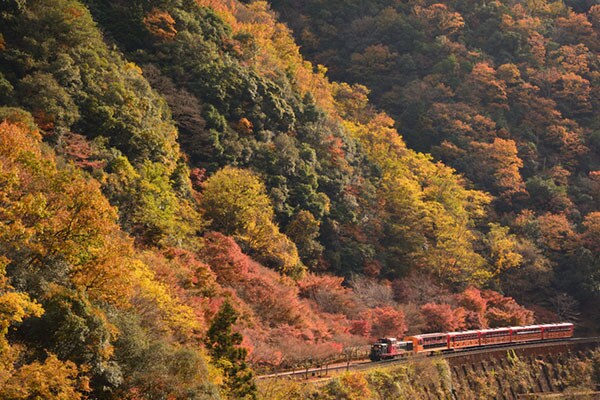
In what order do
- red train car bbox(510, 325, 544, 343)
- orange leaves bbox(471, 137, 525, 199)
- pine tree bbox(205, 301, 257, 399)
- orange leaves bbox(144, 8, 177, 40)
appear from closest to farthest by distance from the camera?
pine tree bbox(205, 301, 257, 399), red train car bbox(510, 325, 544, 343), orange leaves bbox(144, 8, 177, 40), orange leaves bbox(471, 137, 525, 199)

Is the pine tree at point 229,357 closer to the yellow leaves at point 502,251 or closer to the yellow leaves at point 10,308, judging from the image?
the yellow leaves at point 10,308

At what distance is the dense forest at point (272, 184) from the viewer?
19.3 m

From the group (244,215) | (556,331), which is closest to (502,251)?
(556,331)

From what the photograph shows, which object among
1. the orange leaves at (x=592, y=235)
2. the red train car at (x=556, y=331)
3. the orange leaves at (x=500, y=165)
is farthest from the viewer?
the orange leaves at (x=500, y=165)

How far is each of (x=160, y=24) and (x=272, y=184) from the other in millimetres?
15107

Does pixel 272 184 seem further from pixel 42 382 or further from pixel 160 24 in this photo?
pixel 42 382

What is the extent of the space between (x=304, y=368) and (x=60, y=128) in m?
17.5

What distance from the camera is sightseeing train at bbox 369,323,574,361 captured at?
111 feet

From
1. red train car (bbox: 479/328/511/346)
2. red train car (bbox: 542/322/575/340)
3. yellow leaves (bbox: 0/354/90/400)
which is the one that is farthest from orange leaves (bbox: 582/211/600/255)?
yellow leaves (bbox: 0/354/90/400)

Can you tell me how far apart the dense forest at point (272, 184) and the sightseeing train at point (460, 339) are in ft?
7.36

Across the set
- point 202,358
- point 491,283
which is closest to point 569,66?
point 491,283

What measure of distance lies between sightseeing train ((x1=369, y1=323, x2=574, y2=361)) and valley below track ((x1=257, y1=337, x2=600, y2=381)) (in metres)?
0.38

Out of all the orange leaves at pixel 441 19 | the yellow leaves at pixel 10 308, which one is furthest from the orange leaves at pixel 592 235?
the yellow leaves at pixel 10 308

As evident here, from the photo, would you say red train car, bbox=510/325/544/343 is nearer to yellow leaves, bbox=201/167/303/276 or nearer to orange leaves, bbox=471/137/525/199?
yellow leaves, bbox=201/167/303/276
